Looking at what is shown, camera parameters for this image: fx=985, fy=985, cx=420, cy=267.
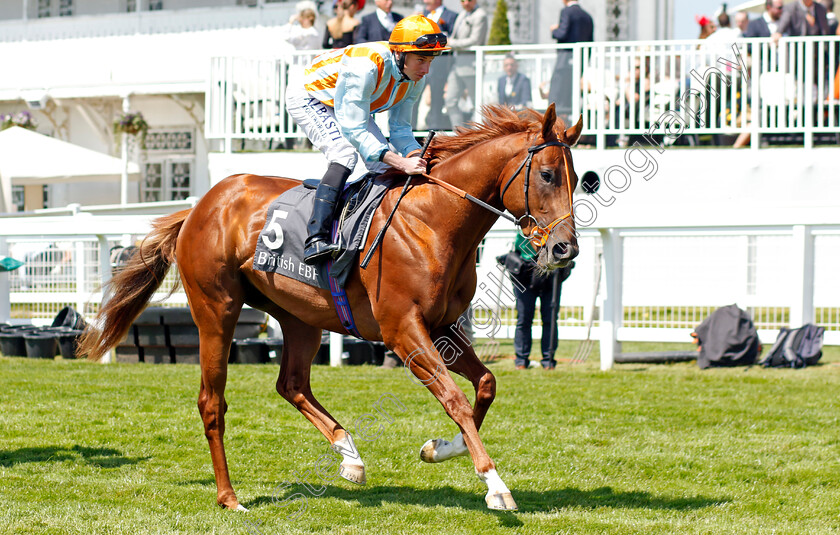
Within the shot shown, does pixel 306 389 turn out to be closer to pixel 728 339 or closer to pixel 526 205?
pixel 526 205

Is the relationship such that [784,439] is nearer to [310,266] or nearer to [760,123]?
[310,266]

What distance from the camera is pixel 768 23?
510 inches

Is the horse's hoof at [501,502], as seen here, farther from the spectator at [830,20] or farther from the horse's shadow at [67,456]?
the spectator at [830,20]

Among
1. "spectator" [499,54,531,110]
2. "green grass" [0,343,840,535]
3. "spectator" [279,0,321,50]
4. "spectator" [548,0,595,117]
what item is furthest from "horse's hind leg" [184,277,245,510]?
"spectator" [279,0,321,50]

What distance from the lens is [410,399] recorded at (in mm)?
7387

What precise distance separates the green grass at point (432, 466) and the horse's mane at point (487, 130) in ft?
5.54

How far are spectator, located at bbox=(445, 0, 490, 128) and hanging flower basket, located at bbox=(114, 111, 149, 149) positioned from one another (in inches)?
365

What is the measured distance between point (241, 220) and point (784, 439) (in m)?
3.57

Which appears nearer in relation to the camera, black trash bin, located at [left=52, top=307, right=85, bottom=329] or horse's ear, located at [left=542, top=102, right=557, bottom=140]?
horse's ear, located at [left=542, top=102, right=557, bottom=140]

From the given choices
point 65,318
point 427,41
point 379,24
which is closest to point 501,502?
point 427,41

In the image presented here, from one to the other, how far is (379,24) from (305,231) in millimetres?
7747

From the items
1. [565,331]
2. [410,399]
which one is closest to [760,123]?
[565,331]

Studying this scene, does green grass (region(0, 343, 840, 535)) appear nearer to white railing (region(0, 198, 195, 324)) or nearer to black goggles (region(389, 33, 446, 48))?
white railing (region(0, 198, 195, 324))

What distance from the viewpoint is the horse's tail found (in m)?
5.59
